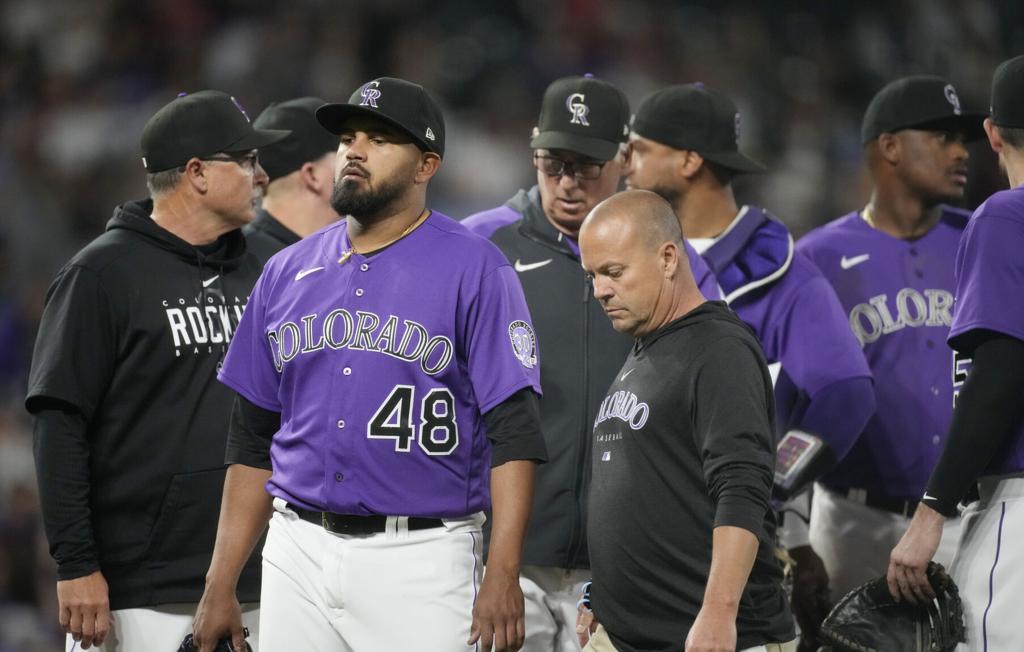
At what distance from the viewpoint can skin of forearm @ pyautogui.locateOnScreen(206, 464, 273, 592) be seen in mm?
3877

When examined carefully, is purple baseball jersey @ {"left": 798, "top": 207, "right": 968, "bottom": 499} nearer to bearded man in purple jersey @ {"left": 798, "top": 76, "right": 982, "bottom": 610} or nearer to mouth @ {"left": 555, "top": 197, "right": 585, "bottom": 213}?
bearded man in purple jersey @ {"left": 798, "top": 76, "right": 982, "bottom": 610}

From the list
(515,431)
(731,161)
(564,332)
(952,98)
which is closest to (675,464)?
(515,431)

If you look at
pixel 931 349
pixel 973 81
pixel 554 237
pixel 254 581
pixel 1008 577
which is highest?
pixel 973 81

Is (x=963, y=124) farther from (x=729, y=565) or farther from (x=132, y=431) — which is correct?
(x=132, y=431)

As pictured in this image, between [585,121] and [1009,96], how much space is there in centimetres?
143

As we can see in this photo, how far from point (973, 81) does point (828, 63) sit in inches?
48.6

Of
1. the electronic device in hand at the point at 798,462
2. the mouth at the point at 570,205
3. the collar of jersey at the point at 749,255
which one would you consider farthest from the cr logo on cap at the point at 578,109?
the electronic device in hand at the point at 798,462

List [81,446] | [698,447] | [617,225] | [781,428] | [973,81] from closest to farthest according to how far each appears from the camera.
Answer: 1. [698,447]
2. [617,225]
3. [81,446]
4. [781,428]
5. [973,81]

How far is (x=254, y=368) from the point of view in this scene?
3.98 meters

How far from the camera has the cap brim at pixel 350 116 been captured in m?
3.81

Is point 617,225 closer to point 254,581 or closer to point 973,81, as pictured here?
point 254,581

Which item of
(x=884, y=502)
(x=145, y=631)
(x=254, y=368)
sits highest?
(x=254, y=368)

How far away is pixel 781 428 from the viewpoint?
16.2 feet

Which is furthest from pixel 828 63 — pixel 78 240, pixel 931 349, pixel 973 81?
pixel 931 349
